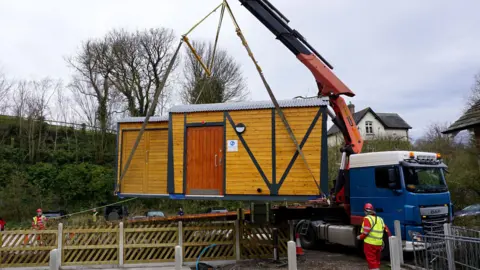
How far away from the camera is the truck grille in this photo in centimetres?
973

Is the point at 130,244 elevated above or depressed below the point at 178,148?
below

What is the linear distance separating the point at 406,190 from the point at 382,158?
3.66 ft

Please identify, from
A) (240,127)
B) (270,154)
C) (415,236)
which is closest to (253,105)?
(240,127)

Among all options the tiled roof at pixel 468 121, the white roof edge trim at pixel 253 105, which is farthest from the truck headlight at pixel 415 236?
the tiled roof at pixel 468 121

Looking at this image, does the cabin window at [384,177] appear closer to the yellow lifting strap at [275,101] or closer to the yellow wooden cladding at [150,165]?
the yellow lifting strap at [275,101]

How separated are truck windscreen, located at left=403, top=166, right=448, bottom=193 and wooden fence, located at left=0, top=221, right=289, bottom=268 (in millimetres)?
4533

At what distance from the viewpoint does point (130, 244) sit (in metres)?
10.3

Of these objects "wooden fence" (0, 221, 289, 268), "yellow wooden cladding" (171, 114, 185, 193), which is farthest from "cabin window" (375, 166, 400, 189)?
"yellow wooden cladding" (171, 114, 185, 193)

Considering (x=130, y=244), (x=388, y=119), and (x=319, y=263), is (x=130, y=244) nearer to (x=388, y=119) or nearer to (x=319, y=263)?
(x=319, y=263)

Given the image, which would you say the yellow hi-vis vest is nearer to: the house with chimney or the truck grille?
the truck grille

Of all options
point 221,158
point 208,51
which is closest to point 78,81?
point 208,51

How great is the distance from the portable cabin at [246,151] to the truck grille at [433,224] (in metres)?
3.48

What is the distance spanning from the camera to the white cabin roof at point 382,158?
10180 millimetres

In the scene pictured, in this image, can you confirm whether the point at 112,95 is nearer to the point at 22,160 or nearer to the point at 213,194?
the point at 22,160
